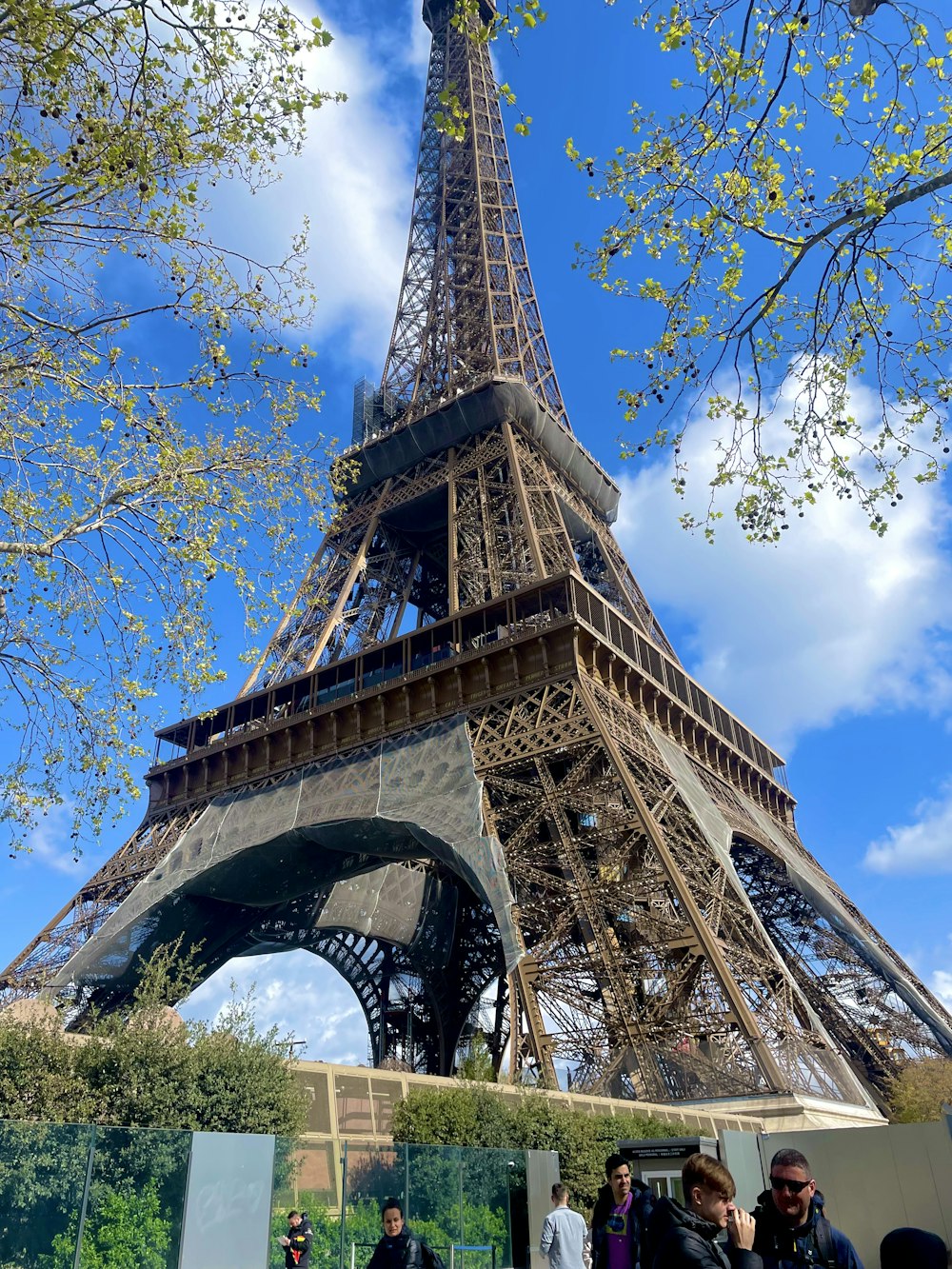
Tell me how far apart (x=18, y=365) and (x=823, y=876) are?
33.1 meters

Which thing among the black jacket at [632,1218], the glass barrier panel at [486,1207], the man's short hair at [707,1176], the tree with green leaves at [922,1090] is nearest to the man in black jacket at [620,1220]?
the black jacket at [632,1218]

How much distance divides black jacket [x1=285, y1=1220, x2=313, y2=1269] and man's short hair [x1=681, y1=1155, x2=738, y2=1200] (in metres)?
6.39

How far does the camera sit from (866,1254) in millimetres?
11469

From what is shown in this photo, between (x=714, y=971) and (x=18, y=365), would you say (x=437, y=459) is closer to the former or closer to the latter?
(x=714, y=971)

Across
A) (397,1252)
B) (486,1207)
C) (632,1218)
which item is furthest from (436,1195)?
(397,1252)

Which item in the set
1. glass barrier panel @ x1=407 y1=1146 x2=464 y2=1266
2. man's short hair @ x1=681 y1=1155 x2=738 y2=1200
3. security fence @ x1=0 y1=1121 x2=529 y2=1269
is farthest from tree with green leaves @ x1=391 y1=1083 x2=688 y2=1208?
man's short hair @ x1=681 y1=1155 x2=738 y2=1200

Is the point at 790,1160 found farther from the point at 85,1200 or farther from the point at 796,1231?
the point at 85,1200

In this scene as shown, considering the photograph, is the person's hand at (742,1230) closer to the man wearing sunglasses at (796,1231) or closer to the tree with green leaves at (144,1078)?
the man wearing sunglasses at (796,1231)

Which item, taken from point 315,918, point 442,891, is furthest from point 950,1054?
point 315,918

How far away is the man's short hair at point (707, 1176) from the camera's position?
12.3ft

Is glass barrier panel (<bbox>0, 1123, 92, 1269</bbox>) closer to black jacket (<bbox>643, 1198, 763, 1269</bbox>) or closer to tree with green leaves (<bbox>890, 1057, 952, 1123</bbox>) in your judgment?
black jacket (<bbox>643, 1198, 763, 1269</bbox>)

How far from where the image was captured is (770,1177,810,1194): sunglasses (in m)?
3.50

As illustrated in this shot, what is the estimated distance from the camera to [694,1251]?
11.8 feet

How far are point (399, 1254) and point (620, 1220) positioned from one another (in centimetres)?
191
